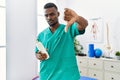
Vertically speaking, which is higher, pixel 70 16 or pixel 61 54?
pixel 70 16

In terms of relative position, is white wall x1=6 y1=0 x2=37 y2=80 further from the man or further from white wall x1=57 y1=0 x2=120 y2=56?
the man

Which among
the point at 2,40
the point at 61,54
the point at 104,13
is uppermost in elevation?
the point at 104,13

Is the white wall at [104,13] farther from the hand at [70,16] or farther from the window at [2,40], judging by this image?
the hand at [70,16]

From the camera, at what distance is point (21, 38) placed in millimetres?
3018

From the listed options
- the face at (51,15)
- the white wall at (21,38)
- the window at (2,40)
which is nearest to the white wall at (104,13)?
the white wall at (21,38)

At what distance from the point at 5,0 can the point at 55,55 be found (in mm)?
1898

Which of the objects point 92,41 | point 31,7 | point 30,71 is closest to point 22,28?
point 31,7

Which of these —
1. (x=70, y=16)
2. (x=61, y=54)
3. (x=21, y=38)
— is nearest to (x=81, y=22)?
(x=70, y=16)

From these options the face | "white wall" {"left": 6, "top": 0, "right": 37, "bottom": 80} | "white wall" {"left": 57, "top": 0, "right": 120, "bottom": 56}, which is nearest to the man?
the face

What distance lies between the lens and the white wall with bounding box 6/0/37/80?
286 centimetres

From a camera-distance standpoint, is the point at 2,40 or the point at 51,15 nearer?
the point at 51,15

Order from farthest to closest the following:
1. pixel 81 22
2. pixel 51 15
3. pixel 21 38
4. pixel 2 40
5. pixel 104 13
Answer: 1. pixel 104 13
2. pixel 21 38
3. pixel 2 40
4. pixel 51 15
5. pixel 81 22

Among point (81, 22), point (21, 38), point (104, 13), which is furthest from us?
point (104, 13)

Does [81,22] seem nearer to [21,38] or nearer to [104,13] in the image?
[21,38]
